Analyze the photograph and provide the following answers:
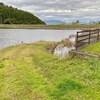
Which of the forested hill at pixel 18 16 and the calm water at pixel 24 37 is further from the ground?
the forested hill at pixel 18 16

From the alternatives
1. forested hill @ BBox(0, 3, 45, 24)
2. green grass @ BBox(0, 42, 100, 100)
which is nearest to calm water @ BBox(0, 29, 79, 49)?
green grass @ BBox(0, 42, 100, 100)

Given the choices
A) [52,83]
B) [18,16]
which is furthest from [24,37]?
[18,16]

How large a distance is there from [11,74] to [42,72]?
5.34 feet

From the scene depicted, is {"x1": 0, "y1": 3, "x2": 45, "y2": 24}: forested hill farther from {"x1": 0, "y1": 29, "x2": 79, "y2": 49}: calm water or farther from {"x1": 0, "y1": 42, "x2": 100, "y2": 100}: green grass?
{"x1": 0, "y1": 42, "x2": 100, "y2": 100}: green grass

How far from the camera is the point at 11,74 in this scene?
11.3 m

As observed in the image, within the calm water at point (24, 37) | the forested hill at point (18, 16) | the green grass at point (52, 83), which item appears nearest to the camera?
the green grass at point (52, 83)

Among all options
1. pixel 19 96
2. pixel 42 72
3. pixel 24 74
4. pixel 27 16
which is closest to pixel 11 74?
pixel 24 74

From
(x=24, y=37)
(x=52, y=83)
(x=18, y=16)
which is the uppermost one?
(x=18, y=16)

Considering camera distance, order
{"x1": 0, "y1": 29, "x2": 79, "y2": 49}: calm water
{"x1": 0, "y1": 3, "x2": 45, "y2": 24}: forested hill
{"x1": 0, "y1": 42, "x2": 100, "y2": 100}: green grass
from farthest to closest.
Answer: {"x1": 0, "y1": 3, "x2": 45, "y2": 24}: forested hill < {"x1": 0, "y1": 29, "x2": 79, "y2": 49}: calm water < {"x1": 0, "y1": 42, "x2": 100, "y2": 100}: green grass

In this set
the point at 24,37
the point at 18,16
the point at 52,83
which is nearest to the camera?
the point at 52,83

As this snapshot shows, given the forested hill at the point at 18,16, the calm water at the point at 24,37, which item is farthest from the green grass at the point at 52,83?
the forested hill at the point at 18,16

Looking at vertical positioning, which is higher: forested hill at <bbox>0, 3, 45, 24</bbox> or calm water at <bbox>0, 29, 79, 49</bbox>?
forested hill at <bbox>0, 3, 45, 24</bbox>

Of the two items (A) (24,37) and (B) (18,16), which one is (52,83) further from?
(B) (18,16)

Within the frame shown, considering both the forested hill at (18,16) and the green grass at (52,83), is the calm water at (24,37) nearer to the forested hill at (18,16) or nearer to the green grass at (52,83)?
the green grass at (52,83)
